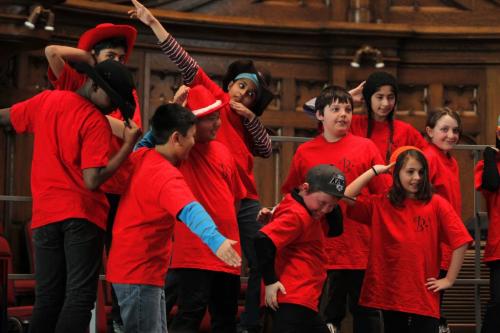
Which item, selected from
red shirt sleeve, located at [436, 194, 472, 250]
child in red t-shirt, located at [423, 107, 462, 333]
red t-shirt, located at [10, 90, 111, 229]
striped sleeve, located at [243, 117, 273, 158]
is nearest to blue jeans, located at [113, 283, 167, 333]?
red t-shirt, located at [10, 90, 111, 229]

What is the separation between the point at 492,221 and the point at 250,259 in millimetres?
1242

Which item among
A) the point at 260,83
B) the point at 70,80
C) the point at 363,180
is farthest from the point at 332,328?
the point at 70,80

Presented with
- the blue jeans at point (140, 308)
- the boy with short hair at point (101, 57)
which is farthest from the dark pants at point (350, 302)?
the blue jeans at point (140, 308)

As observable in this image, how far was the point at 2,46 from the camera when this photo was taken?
689 centimetres

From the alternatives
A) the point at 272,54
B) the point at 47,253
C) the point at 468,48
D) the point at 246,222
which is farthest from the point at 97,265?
the point at 468,48

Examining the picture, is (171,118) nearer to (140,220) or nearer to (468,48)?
(140,220)

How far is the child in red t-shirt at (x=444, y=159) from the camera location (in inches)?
219

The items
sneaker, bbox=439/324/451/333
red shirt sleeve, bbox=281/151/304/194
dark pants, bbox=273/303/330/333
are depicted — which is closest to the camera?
dark pants, bbox=273/303/330/333

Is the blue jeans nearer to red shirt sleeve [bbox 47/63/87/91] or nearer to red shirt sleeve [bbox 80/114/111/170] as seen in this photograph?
red shirt sleeve [bbox 80/114/111/170]

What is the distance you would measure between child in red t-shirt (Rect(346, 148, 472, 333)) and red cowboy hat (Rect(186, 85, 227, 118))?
2.38 feet

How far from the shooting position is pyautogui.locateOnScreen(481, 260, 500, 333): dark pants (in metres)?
5.56

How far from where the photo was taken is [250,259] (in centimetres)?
530

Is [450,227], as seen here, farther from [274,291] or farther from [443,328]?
[274,291]

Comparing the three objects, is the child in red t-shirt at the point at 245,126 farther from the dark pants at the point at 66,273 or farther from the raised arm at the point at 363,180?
the dark pants at the point at 66,273
